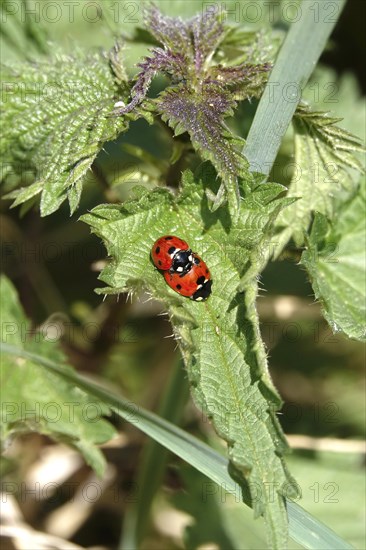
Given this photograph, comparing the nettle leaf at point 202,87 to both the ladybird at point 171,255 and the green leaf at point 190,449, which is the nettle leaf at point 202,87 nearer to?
the ladybird at point 171,255

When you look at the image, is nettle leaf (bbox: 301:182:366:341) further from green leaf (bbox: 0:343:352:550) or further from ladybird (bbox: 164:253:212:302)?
green leaf (bbox: 0:343:352:550)

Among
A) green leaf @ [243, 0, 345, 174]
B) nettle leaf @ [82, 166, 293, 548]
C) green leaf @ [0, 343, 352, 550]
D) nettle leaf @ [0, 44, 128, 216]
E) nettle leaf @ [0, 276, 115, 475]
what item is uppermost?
green leaf @ [243, 0, 345, 174]

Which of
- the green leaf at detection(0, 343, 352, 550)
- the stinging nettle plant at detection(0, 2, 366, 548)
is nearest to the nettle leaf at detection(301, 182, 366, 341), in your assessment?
the stinging nettle plant at detection(0, 2, 366, 548)

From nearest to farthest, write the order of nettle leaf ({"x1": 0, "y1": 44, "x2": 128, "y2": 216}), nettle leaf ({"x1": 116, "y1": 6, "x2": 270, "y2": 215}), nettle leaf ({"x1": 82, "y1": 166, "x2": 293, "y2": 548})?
1. nettle leaf ({"x1": 82, "y1": 166, "x2": 293, "y2": 548})
2. nettle leaf ({"x1": 116, "y1": 6, "x2": 270, "y2": 215})
3. nettle leaf ({"x1": 0, "y1": 44, "x2": 128, "y2": 216})

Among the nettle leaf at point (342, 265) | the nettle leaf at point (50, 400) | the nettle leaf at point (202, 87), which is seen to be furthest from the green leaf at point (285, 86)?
the nettle leaf at point (50, 400)

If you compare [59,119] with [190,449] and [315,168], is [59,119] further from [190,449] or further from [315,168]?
[190,449]

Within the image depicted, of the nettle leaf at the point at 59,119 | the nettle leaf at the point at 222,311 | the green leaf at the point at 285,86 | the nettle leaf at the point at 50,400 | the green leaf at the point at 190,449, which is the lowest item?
the nettle leaf at the point at 50,400

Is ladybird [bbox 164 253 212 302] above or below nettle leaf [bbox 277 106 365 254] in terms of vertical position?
below

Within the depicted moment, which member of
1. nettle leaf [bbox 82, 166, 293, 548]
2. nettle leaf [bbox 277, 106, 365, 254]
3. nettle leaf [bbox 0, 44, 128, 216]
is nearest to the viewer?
nettle leaf [bbox 82, 166, 293, 548]

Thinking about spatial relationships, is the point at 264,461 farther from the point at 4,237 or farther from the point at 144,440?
the point at 4,237
